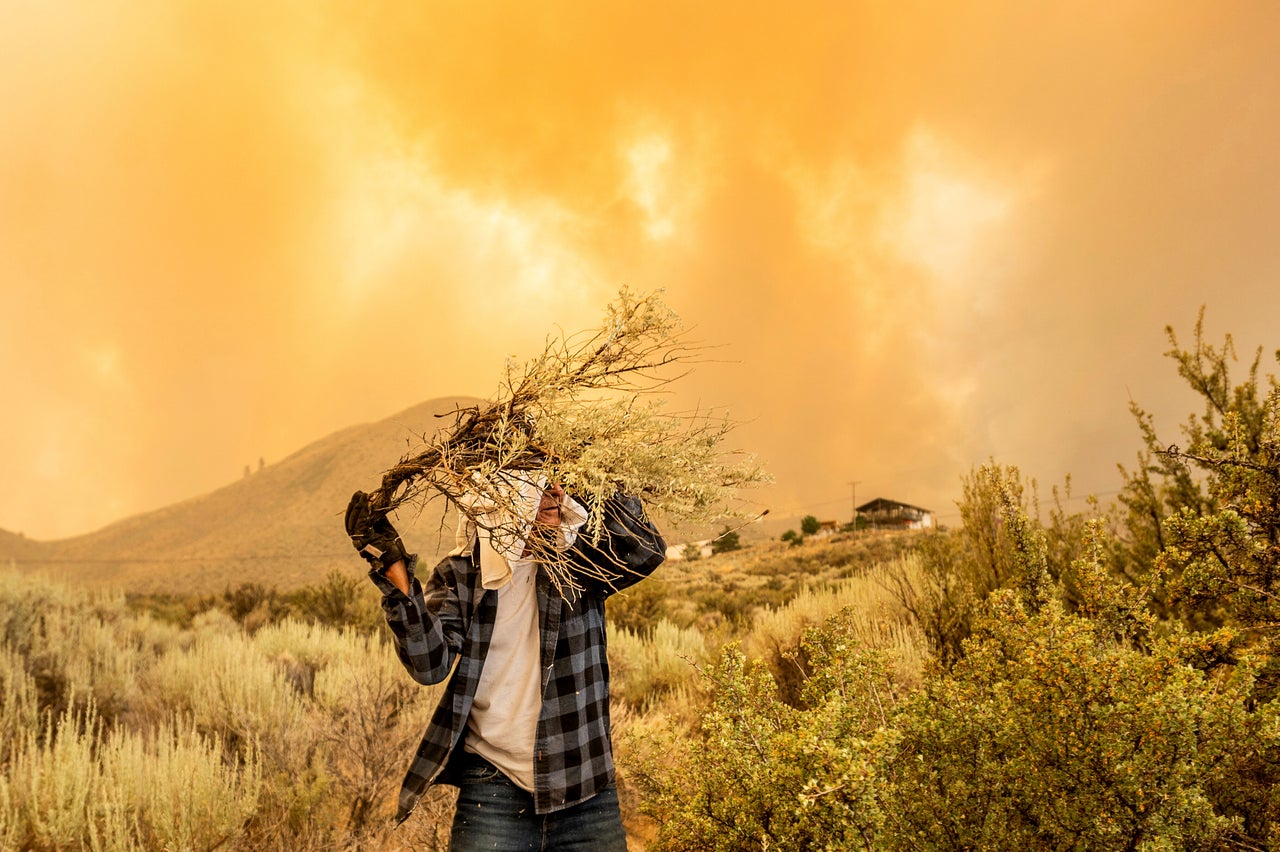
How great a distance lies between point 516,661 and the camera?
2.58 meters

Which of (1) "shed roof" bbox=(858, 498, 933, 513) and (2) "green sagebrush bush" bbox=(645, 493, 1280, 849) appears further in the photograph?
(1) "shed roof" bbox=(858, 498, 933, 513)

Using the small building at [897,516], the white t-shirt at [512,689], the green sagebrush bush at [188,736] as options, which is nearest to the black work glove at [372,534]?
the white t-shirt at [512,689]

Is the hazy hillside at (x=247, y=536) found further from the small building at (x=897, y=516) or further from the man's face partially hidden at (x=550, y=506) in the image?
the man's face partially hidden at (x=550, y=506)

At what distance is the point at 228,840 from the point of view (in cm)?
412

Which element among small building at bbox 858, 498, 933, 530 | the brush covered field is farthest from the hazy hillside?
the brush covered field

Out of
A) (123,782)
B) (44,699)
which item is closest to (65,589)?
(44,699)

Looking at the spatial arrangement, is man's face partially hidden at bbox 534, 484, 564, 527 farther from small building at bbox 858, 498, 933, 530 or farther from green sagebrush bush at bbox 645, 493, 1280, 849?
small building at bbox 858, 498, 933, 530

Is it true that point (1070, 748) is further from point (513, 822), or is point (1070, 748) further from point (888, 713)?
point (513, 822)

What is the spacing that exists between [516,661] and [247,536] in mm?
64001

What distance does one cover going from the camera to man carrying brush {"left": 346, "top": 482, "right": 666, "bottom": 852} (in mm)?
2324

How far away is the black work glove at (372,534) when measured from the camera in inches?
90.0

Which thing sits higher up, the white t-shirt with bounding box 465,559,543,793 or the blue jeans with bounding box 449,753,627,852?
the white t-shirt with bounding box 465,559,543,793

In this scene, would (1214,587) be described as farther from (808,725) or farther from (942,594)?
(942,594)

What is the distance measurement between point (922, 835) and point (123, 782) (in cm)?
450
